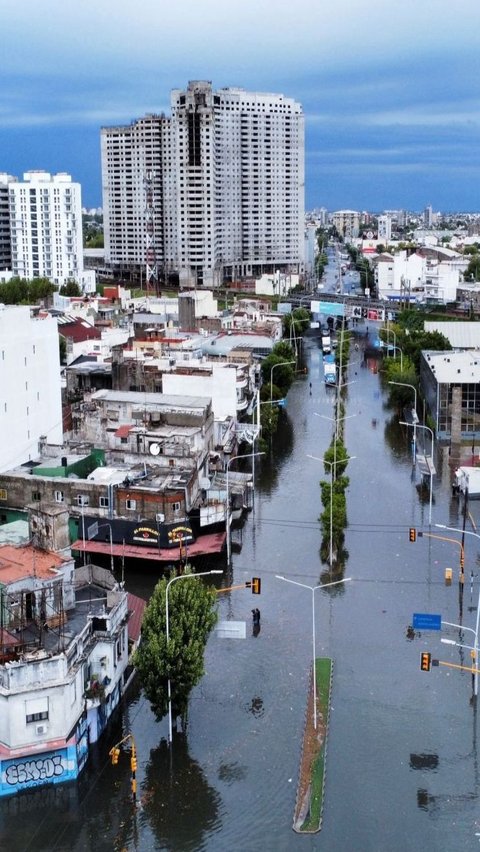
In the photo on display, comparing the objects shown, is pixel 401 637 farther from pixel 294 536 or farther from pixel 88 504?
pixel 88 504

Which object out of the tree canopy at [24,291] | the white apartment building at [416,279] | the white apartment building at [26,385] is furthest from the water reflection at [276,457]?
the white apartment building at [416,279]

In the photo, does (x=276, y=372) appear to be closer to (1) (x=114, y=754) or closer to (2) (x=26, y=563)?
(2) (x=26, y=563)

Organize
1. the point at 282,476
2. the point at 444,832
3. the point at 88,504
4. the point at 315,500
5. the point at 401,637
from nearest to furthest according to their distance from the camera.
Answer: the point at 444,832 → the point at 401,637 → the point at 88,504 → the point at 315,500 → the point at 282,476

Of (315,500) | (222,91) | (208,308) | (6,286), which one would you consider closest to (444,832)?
(315,500)

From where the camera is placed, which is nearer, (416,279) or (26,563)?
(26,563)

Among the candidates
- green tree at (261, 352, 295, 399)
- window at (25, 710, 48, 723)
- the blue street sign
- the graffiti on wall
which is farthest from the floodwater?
green tree at (261, 352, 295, 399)

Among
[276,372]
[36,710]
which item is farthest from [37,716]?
[276,372]
